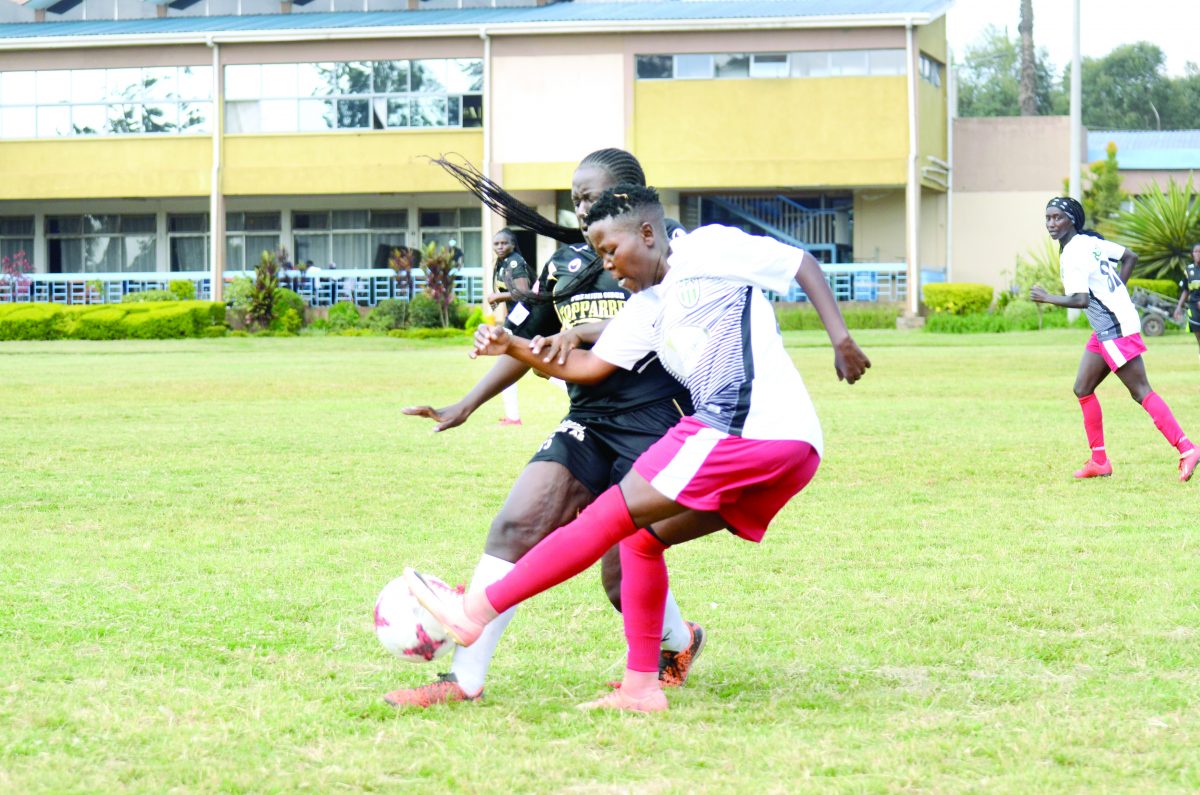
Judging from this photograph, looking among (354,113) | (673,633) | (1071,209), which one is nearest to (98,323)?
(354,113)

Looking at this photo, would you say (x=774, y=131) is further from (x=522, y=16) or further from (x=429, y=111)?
(x=429, y=111)

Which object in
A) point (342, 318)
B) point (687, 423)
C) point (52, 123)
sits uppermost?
point (52, 123)

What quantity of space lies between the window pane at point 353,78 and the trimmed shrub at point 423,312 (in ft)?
22.8

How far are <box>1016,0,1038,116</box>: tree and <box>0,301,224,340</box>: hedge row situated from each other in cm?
3275

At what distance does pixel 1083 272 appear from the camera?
11.0 meters

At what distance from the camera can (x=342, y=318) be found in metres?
39.6

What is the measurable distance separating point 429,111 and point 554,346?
3857 centimetres

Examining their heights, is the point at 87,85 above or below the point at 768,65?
above

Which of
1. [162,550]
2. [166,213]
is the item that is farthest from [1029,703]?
[166,213]

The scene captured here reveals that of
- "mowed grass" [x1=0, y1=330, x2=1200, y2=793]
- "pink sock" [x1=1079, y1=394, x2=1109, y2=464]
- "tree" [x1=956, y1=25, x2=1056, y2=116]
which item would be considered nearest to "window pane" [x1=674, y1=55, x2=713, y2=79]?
"mowed grass" [x1=0, y1=330, x2=1200, y2=793]

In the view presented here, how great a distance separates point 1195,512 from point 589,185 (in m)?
5.15

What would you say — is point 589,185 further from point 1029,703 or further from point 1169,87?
point 1169,87

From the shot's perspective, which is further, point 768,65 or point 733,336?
point 768,65

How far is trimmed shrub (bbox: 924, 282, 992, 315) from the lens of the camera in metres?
39.5
